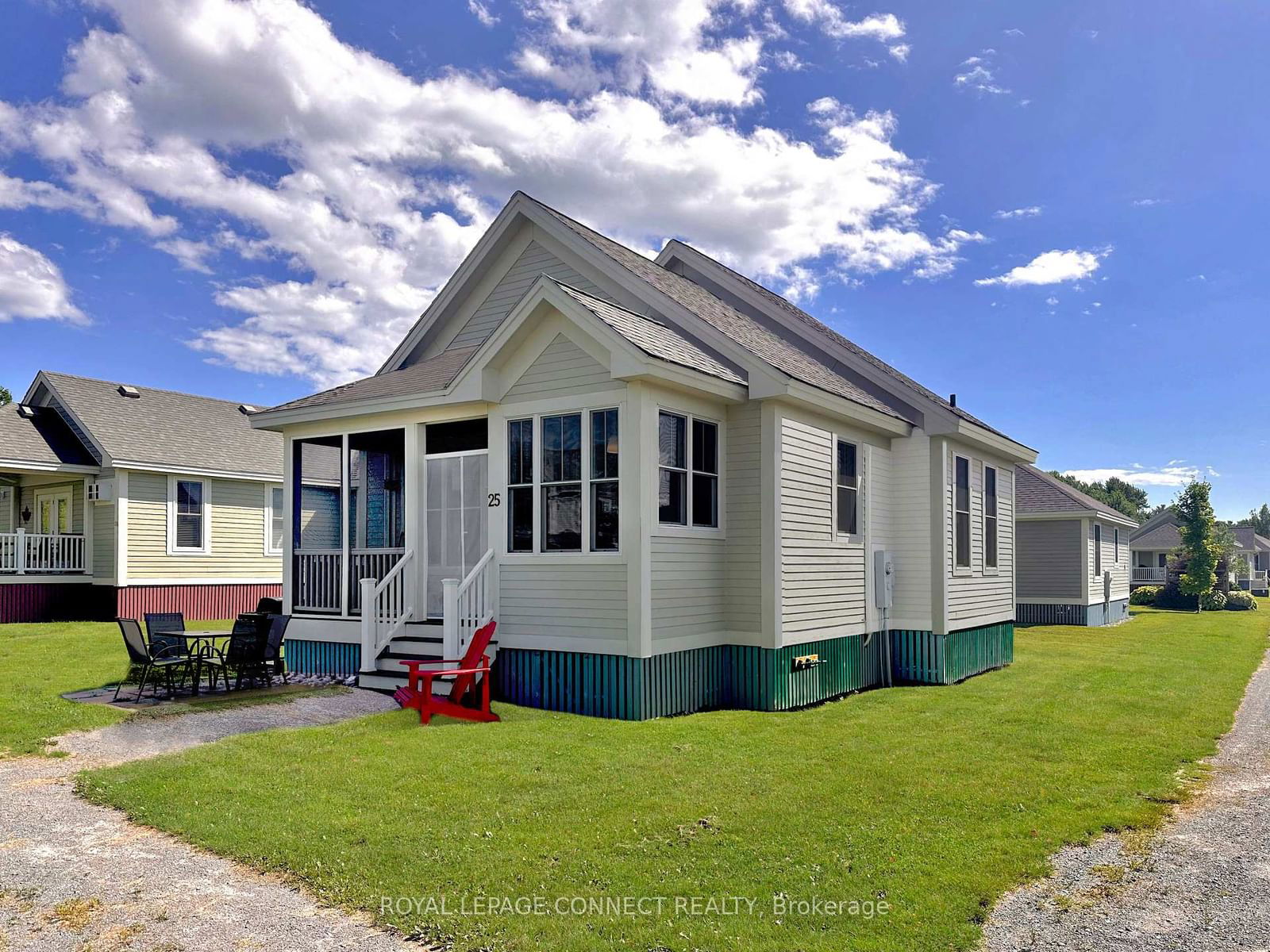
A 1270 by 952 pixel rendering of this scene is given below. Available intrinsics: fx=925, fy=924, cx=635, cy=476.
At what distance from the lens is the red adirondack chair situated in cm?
997

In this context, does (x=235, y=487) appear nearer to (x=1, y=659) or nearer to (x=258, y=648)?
(x=1, y=659)

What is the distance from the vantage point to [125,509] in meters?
21.8

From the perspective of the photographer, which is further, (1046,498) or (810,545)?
(1046,498)

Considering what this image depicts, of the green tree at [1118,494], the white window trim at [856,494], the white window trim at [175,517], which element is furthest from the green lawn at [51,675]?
the green tree at [1118,494]

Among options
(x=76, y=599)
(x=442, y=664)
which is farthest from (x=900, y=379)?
(x=76, y=599)

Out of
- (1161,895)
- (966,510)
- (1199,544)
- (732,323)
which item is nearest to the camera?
(1161,895)

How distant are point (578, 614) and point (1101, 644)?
1637 centimetres

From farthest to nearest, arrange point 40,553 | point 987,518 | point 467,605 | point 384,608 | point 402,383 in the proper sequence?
1. point 40,553
2. point 987,518
3. point 402,383
4. point 384,608
5. point 467,605

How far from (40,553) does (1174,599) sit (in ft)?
144

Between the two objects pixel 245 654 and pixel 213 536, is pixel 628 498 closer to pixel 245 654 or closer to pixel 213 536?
pixel 245 654

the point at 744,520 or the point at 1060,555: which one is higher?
the point at 744,520

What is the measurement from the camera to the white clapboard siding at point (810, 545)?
38.9 ft

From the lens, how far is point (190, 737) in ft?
29.4

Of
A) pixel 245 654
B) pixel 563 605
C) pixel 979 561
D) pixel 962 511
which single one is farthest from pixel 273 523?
pixel 979 561
